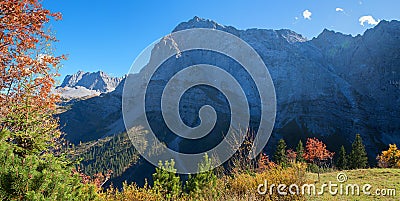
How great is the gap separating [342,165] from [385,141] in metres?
138

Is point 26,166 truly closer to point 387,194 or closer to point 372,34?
point 387,194

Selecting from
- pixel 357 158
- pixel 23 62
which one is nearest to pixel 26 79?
pixel 23 62

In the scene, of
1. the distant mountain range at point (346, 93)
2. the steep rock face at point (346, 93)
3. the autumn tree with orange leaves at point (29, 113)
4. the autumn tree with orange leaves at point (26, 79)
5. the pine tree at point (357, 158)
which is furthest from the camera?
the steep rock face at point (346, 93)

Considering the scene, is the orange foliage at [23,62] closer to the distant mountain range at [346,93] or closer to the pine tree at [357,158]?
the pine tree at [357,158]

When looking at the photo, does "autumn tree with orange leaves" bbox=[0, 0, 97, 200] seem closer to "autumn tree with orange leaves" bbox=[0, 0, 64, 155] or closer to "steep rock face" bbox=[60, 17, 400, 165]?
"autumn tree with orange leaves" bbox=[0, 0, 64, 155]

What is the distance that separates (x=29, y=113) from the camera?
620 cm

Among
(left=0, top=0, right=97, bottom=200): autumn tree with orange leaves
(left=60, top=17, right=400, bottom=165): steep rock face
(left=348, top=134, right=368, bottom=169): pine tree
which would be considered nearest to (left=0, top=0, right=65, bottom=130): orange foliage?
(left=0, top=0, right=97, bottom=200): autumn tree with orange leaves

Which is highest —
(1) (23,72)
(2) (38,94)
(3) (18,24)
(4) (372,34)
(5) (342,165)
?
(4) (372,34)

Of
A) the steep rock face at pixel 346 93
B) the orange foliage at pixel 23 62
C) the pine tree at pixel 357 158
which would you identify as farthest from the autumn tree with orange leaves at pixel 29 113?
the steep rock face at pixel 346 93

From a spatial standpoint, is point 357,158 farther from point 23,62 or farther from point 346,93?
point 346,93

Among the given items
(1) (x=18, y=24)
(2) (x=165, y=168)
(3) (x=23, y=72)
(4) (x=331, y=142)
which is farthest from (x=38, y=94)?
(4) (x=331, y=142)

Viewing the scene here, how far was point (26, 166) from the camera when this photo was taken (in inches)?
136

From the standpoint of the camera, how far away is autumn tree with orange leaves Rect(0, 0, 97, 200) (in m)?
3.47

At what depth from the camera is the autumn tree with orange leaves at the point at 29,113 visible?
3.47 metres
